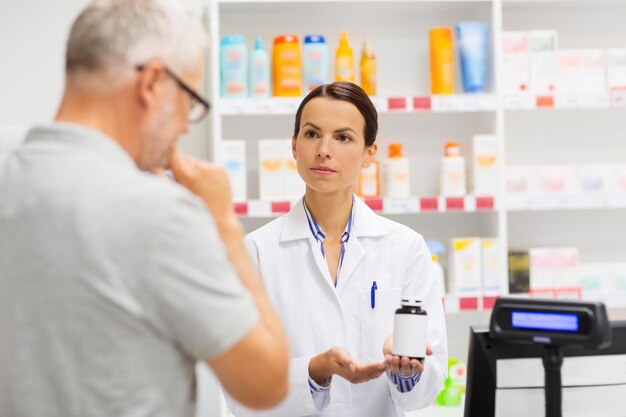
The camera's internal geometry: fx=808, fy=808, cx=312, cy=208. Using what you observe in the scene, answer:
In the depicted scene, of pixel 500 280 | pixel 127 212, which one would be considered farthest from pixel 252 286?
pixel 500 280

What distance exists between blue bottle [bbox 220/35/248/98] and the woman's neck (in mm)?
1381

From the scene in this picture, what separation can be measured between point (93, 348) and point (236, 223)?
0.97 ft

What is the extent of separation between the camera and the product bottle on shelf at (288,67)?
3502 mm

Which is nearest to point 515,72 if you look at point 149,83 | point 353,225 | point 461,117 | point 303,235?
point 461,117

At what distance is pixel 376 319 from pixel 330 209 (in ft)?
1.06

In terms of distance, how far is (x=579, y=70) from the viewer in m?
3.58

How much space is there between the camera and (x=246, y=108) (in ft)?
11.3

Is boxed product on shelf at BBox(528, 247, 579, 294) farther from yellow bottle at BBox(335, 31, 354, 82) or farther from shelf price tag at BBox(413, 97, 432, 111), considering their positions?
yellow bottle at BBox(335, 31, 354, 82)

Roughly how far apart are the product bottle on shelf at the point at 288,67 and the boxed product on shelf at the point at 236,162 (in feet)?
1.00

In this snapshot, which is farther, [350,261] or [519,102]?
[519,102]

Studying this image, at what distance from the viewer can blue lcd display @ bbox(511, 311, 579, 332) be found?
1146 mm

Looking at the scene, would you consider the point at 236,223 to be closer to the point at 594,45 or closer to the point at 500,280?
the point at 500,280

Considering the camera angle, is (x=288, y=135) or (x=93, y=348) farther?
(x=288, y=135)

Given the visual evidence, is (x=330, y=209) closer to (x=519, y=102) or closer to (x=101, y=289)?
(x=101, y=289)
